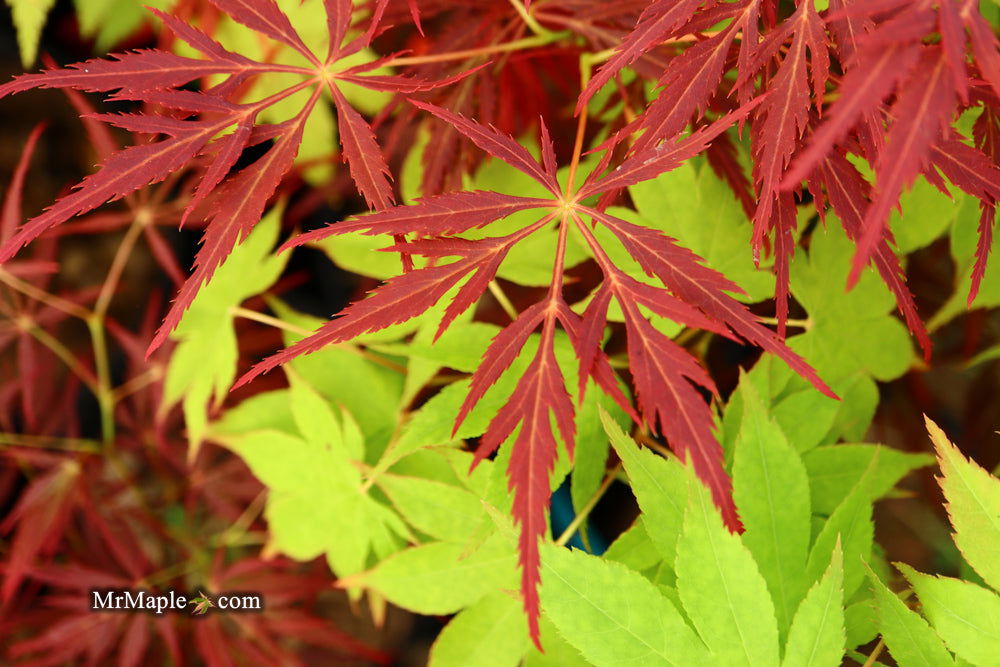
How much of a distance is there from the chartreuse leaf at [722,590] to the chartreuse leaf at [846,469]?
181 mm

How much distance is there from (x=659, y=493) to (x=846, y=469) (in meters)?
0.19

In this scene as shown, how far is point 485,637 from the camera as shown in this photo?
0.62m

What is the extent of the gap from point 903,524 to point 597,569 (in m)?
0.96

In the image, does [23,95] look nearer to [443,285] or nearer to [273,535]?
[273,535]

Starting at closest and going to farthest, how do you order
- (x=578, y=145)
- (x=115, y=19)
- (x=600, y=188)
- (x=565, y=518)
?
(x=600, y=188) → (x=578, y=145) → (x=565, y=518) → (x=115, y=19)

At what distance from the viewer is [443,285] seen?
46cm

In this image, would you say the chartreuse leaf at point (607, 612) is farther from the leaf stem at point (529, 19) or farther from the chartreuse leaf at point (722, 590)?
the leaf stem at point (529, 19)

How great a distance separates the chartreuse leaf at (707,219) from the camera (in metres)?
0.64

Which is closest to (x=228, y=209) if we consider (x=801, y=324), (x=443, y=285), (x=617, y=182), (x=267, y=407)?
(x=443, y=285)

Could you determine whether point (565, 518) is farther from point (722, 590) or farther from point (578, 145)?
point (578, 145)

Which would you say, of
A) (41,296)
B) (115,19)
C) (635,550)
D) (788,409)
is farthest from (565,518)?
(115,19)

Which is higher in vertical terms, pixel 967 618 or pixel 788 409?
pixel 788 409

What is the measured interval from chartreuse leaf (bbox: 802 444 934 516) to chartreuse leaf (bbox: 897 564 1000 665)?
0.42 ft

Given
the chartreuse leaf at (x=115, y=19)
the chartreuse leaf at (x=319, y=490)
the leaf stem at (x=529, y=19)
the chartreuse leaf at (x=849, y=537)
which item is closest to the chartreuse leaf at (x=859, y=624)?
the chartreuse leaf at (x=849, y=537)
